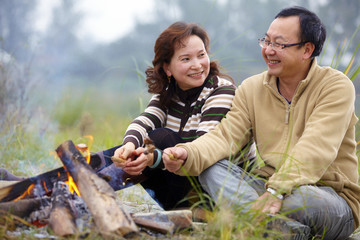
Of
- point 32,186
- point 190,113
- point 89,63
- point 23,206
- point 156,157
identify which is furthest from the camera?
point 89,63

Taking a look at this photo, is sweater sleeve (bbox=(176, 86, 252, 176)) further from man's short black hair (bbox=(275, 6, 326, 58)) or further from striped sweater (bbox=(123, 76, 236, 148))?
man's short black hair (bbox=(275, 6, 326, 58))

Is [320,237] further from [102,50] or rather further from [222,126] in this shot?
[102,50]

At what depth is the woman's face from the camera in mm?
2805

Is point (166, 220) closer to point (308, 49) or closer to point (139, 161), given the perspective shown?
point (139, 161)

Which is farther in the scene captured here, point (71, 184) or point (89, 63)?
point (89, 63)

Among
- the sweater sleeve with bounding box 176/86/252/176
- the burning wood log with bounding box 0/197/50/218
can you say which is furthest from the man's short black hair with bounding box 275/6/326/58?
the burning wood log with bounding box 0/197/50/218

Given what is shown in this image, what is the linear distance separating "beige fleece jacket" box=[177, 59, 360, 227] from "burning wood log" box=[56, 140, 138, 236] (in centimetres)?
52

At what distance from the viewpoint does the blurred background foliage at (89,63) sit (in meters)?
4.30

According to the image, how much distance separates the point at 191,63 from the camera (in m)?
2.80

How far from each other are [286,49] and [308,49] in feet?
0.46

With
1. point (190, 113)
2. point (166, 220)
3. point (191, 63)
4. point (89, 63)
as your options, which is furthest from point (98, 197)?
point (89, 63)

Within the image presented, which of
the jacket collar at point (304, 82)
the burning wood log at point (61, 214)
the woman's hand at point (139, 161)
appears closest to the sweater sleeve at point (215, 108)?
the jacket collar at point (304, 82)

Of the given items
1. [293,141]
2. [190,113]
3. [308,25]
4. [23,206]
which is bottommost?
[293,141]

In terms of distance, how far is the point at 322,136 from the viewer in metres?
2.33
